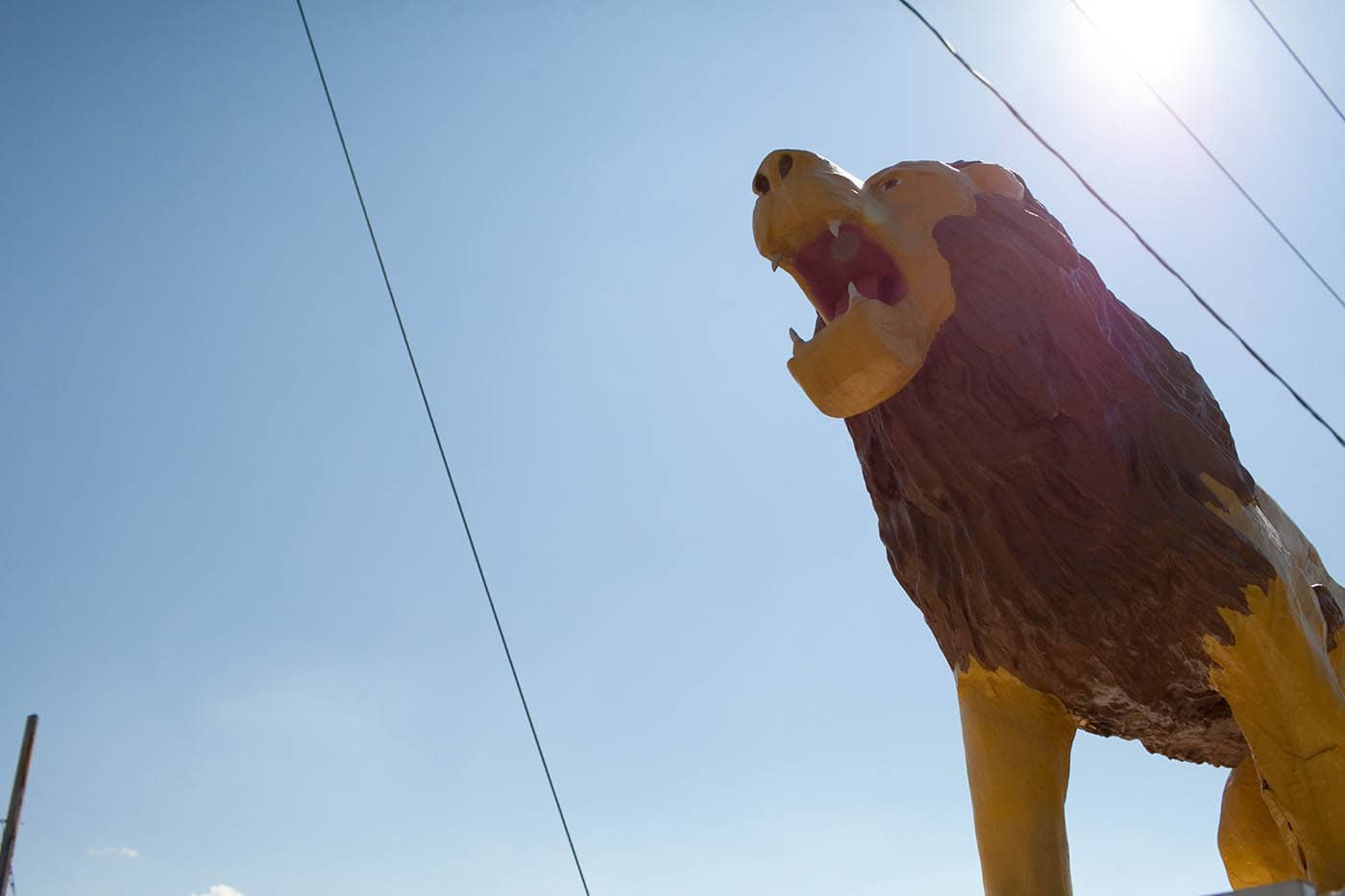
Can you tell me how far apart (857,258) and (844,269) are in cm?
4

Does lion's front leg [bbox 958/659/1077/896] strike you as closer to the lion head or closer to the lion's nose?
the lion head

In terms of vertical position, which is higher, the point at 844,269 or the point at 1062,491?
the point at 844,269

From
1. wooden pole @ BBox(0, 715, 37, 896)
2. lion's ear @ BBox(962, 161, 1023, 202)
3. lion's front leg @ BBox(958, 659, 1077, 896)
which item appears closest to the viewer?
lion's front leg @ BBox(958, 659, 1077, 896)

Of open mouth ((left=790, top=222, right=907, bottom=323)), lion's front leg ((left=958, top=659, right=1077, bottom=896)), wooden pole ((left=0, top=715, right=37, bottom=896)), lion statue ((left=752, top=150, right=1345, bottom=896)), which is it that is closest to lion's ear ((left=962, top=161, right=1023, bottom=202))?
lion statue ((left=752, top=150, right=1345, bottom=896))

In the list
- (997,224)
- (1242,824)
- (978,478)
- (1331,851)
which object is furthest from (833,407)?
(1242,824)

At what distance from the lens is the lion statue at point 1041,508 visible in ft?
7.79

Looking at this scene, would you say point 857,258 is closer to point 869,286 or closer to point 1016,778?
point 869,286

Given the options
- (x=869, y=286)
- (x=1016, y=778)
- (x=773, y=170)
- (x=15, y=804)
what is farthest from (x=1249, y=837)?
(x=15, y=804)

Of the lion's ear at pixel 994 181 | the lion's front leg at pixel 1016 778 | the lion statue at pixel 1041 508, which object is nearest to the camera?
the lion statue at pixel 1041 508

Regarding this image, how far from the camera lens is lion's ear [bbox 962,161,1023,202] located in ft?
9.13

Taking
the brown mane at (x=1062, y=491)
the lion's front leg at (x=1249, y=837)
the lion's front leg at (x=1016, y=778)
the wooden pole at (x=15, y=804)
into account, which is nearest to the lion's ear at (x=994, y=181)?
the brown mane at (x=1062, y=491)

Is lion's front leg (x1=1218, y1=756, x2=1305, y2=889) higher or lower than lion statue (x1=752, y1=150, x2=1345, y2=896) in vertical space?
lower

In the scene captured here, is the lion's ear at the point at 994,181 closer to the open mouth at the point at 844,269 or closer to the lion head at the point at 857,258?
the lion head at the point at 857,258

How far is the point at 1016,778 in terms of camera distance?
2.63m
